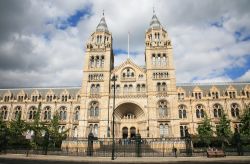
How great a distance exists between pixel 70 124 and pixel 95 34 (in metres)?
24.1

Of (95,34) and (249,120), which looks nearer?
(249,120)

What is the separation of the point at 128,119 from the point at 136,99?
5.22 meters

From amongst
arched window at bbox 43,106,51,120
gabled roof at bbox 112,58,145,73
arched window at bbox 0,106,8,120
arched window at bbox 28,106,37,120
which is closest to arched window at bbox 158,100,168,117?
gabled roof at bbox 112,58,145,73

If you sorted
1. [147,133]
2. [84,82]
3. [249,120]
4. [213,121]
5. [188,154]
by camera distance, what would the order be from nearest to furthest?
[188,154]
[249,120]
[147,133]
[84,82]
[213,121]

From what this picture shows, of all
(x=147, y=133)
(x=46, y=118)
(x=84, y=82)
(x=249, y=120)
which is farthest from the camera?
(x=46, y=118)

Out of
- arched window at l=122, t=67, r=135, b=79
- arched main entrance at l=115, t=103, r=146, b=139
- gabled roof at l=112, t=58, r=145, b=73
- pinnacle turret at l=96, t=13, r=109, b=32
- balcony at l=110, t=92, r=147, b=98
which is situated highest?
pinnacle turret at l=96, t=13, r=109, b=32

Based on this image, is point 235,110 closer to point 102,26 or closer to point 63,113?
point 102,26

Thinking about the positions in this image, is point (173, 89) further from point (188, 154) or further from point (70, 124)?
point (70, 124)

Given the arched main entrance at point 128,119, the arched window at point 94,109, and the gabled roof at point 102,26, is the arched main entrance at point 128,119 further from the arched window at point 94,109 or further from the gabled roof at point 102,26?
the gabled roof at point 102,26

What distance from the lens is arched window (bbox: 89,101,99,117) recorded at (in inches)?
1772

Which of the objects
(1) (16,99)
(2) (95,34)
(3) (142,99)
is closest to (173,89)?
(3) (142,99)

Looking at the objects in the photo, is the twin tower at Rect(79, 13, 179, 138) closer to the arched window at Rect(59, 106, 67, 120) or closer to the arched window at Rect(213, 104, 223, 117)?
the arched window at Rect(59, 106, 67, 120)

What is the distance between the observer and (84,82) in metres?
46.7

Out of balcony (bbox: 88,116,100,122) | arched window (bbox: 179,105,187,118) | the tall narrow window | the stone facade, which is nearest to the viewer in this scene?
the stone facade
